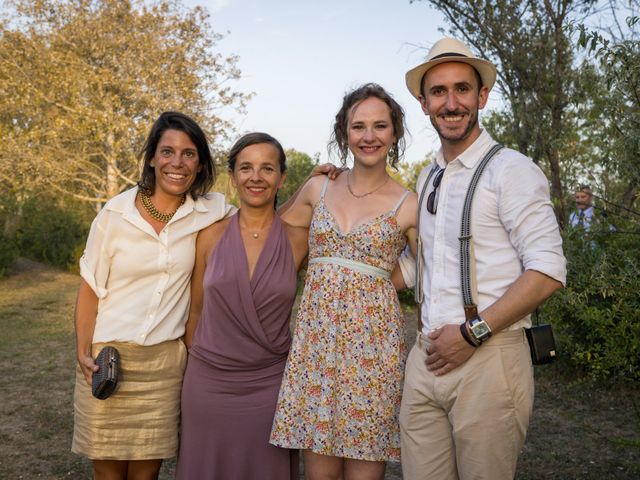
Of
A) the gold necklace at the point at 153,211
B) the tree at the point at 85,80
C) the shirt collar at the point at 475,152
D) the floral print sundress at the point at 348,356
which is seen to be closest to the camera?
the shirt collar at the point at 475,152

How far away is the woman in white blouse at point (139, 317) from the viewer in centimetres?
310

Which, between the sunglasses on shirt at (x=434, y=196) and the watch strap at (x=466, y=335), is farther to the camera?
the sunglasses on shirt at (x=434, y=196)

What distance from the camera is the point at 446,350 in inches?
96.9

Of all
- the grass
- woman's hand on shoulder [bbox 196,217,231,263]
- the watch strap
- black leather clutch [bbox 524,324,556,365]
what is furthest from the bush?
woman's hand on shoulder [bbox 196,217,231,263]

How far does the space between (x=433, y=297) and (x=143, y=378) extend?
1470 mm

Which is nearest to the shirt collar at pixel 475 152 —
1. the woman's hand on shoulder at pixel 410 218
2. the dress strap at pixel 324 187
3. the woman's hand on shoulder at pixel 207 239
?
the woman's hand on shoulder at pixel 410 218

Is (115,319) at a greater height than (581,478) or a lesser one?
greater

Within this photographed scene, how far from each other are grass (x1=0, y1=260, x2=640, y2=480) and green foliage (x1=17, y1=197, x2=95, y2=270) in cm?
920

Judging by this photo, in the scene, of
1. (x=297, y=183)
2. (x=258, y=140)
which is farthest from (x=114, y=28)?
(x=258, y=140)

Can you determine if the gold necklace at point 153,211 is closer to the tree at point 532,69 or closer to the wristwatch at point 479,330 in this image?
the wristwatch at point 479,330

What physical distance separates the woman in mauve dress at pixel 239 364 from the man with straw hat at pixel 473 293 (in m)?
0.73

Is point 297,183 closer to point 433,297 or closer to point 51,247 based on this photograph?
point 51,247

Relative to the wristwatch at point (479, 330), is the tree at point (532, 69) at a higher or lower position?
higher

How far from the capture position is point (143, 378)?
3.13 metres
